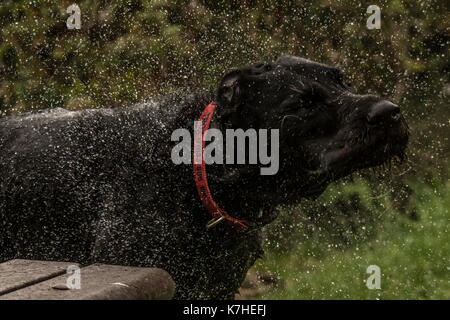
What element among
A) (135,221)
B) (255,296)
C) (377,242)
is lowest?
(255,296)

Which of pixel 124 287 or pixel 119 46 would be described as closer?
pixel 124 287

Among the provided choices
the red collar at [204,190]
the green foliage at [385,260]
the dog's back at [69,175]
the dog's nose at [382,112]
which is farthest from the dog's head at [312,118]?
the green foliage at [385,260]

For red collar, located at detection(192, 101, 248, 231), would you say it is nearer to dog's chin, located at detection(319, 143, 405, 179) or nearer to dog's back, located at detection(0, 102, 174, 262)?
dog's back, located at detection(0, 102, 174, 262)

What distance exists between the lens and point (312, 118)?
3051mm

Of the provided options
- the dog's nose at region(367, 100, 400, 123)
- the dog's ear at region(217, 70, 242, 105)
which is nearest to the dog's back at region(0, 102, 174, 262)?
the dog's ear at region(217, 70, 242, 105)

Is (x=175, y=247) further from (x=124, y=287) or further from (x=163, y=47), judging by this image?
(x=163, y=47)

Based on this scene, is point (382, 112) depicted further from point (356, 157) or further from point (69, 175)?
point (69, 175)

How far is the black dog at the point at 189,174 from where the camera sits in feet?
9.92

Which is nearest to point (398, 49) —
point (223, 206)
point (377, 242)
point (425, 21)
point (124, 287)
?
point (425, 21)

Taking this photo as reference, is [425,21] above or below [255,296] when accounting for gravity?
above

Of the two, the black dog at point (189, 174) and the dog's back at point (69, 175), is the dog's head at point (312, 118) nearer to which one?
the black dog at point (189, 174)

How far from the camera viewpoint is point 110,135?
342 cm

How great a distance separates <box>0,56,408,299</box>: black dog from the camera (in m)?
3.02

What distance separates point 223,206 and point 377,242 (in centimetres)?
276
